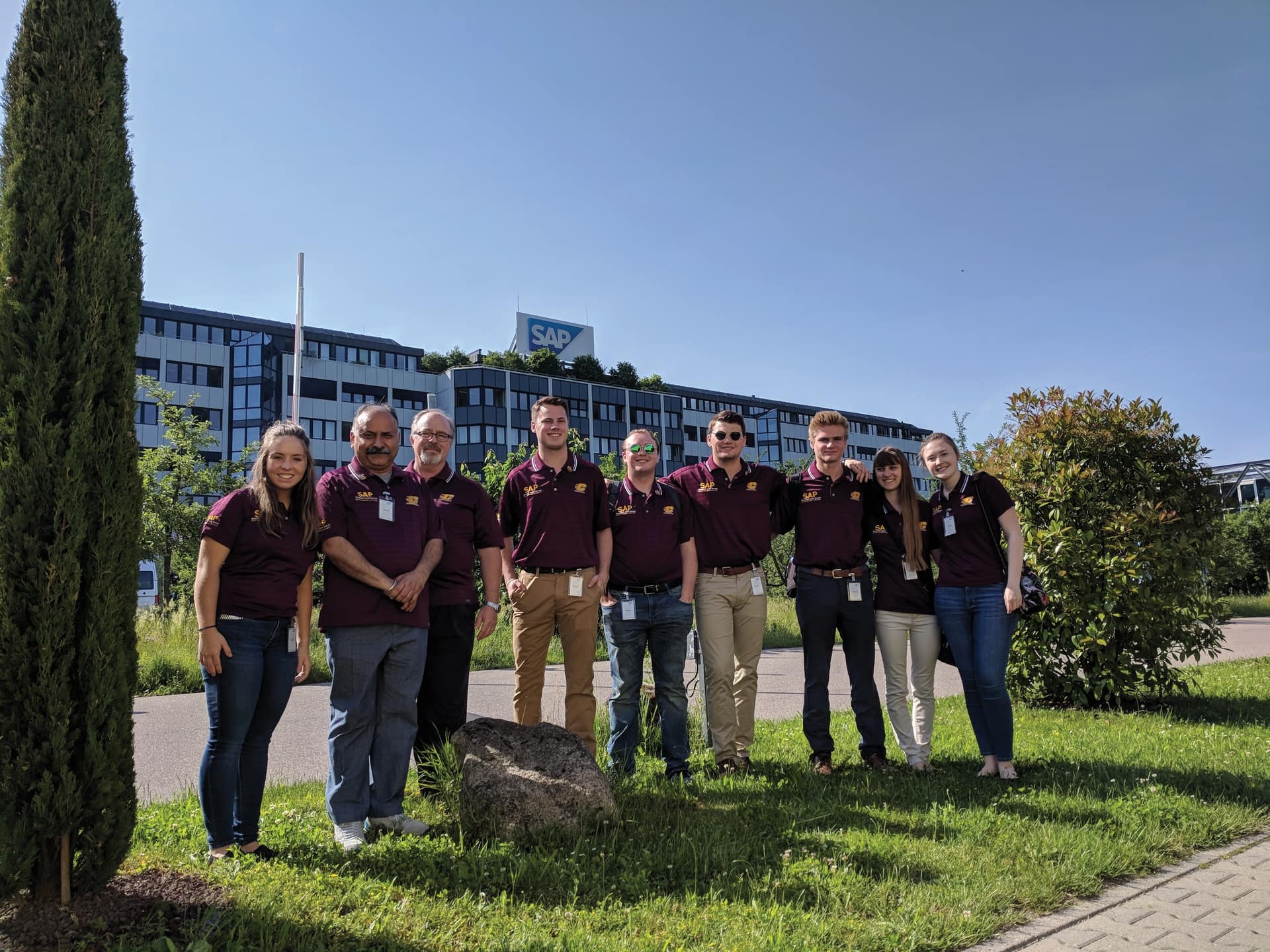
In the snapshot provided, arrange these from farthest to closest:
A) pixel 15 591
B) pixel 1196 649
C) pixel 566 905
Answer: pixel 1196 649 < pixel 566 905 < pixel 15 591

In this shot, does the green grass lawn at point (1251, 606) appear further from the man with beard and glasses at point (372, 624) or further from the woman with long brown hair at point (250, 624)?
the woman with long brown hair at point (250, 624)

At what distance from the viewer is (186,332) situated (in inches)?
2298

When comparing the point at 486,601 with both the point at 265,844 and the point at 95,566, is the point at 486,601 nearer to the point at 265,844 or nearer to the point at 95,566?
the point at 265,844

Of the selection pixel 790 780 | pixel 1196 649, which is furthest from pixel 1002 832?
Result: pixel 1196 649

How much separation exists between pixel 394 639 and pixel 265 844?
1136 millimetres

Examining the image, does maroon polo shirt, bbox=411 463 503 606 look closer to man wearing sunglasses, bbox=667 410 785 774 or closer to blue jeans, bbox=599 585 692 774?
blue jeans, bbox=599 585 692 774

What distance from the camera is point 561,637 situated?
5.64 meters

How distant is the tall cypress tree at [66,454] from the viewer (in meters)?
3.19

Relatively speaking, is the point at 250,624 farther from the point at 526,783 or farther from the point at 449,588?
the point at 526,783

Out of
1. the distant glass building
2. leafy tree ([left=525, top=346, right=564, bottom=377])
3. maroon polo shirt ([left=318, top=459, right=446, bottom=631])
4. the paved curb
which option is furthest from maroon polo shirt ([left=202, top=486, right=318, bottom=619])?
leafy tree ([left=525, top=346, right=564, bottom=377])

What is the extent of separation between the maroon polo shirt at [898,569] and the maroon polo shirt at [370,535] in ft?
10.5

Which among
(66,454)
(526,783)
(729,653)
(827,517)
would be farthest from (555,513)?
(66,454)

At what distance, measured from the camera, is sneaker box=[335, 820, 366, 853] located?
4352mm

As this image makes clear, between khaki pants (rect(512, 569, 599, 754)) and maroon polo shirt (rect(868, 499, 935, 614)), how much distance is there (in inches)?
81.4
